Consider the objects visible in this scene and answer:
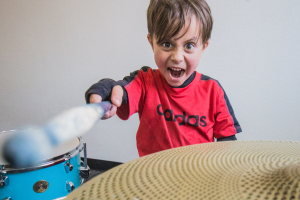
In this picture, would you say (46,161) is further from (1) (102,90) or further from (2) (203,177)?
(2) (203,177)

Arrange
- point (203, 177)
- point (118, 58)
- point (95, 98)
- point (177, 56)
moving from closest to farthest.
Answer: point (203, 177)
point (95, 98)
point (177, 56)
point (118, 58)

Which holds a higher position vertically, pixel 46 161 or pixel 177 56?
pixel 177 56

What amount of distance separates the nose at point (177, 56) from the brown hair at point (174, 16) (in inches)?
1.6

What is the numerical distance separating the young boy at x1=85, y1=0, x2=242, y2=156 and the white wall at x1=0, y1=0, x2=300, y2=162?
0.36 meters

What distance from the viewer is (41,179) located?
684mm

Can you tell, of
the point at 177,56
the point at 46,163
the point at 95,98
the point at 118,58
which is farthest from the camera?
the point at 118,58

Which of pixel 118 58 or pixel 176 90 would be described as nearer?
pixel 176 90

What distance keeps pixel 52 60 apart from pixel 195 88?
3.29 feet

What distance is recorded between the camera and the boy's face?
0.57 m

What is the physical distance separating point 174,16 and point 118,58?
675 millimetres

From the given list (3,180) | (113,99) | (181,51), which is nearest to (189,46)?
(181,51)

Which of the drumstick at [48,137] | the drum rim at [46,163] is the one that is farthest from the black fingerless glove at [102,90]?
the drum rim at [46,163]

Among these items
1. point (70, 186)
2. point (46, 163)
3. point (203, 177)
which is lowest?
point (70, 186)

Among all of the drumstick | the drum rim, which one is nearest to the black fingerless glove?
the drumstick
